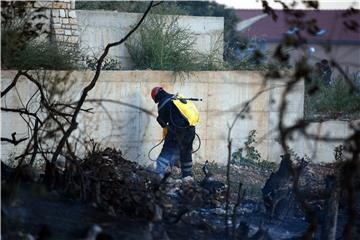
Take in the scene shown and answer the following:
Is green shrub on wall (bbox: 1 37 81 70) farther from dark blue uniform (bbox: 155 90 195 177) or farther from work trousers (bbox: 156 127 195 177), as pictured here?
work trousers (bbox: 156 127 195 177)

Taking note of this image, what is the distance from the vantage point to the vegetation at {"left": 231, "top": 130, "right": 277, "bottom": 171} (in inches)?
541

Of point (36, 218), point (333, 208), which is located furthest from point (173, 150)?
point (36, 218)

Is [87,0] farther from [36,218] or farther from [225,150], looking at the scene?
[36,218]

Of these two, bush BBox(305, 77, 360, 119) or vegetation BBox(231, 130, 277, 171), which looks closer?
vegetation BBox(231, 130, 277, 171)

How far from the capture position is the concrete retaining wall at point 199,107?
11.9m

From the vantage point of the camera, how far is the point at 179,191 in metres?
9.02

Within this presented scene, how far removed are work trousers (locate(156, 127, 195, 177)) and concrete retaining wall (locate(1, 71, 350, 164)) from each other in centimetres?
78

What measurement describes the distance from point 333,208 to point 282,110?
117 inches

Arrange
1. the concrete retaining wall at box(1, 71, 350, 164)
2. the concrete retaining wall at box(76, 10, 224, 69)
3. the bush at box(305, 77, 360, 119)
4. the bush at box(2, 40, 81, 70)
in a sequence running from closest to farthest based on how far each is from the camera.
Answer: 1. the bush at box(2, 40, 81, 70)
2. the concrete retaining wall at box(1, 71, 350, 164)
3. the concrete retaining wall at box(76, 10, 224, 69)
4. the bush at box(305, 77, 360, 119)

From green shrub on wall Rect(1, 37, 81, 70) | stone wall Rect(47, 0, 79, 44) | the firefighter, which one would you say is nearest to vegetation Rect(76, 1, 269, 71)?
stone wall Rect(47, 0, 79, 44)

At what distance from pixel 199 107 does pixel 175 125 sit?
2002mm

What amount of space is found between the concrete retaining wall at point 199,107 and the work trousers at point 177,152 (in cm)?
78

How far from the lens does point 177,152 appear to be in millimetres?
12125

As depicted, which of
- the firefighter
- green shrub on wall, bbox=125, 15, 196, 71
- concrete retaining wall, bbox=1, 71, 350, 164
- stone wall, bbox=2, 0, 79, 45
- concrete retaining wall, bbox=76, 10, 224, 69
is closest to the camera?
the firefighter
